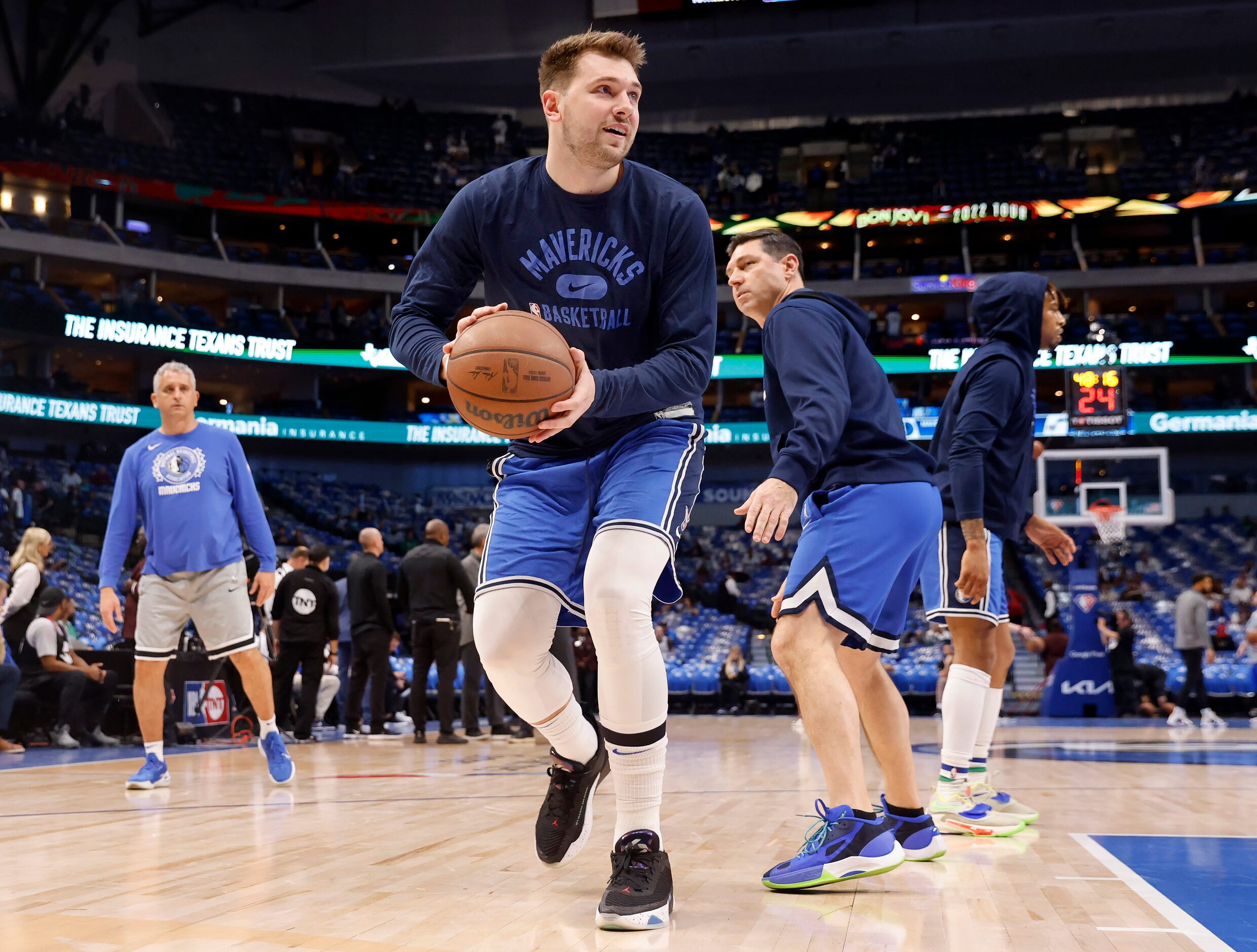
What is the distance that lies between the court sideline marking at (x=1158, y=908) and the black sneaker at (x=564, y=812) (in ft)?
4.33

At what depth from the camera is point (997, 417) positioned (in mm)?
4285

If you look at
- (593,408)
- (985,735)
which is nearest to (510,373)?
(593,408)

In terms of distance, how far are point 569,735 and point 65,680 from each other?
24.1 feet

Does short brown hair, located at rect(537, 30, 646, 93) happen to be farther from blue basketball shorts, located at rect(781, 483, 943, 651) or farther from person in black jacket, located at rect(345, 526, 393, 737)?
person in black jacket, located at rect(345, 526, 393, 737)

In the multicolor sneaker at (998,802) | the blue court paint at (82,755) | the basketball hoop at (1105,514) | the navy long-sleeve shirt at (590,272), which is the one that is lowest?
the blue court paint at (82,755)

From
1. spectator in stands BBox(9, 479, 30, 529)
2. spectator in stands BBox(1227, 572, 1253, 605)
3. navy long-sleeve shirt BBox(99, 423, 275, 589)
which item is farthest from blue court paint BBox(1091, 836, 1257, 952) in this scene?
spectator in stands BBox(9, 479, 30, 529)

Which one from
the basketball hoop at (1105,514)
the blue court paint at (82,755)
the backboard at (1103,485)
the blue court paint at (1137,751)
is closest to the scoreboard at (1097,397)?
the backboard at (1103,485)

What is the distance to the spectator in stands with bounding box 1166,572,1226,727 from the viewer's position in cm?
1359

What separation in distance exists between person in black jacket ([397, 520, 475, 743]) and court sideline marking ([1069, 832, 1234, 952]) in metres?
6.62

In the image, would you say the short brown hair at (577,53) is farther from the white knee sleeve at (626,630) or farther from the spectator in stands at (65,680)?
the spectator in stands at (65,680)

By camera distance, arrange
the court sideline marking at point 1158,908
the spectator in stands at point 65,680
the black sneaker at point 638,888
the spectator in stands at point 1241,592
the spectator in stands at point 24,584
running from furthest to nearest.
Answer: the spectator in stands at point 1241,592
the spectator in stands at point 65,680
the spectator in stands at point 24,584
the black sneaker at point 638,888
the court sideline marking at point 1158,908

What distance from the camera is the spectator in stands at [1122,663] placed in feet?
49.8

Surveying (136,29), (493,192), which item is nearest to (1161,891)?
(493,192)

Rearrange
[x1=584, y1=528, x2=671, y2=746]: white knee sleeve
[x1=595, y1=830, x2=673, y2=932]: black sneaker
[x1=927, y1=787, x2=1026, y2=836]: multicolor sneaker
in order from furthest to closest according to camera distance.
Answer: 1. [x1=927, y1=787, x2=1026, y2=836]: multicolor sneaker
2. [x1=584, y1=528, x2=671, y2=746]: white knee sleeve
3. [x1=595, y1=830, x2=673, y2=932]: black sneaker
